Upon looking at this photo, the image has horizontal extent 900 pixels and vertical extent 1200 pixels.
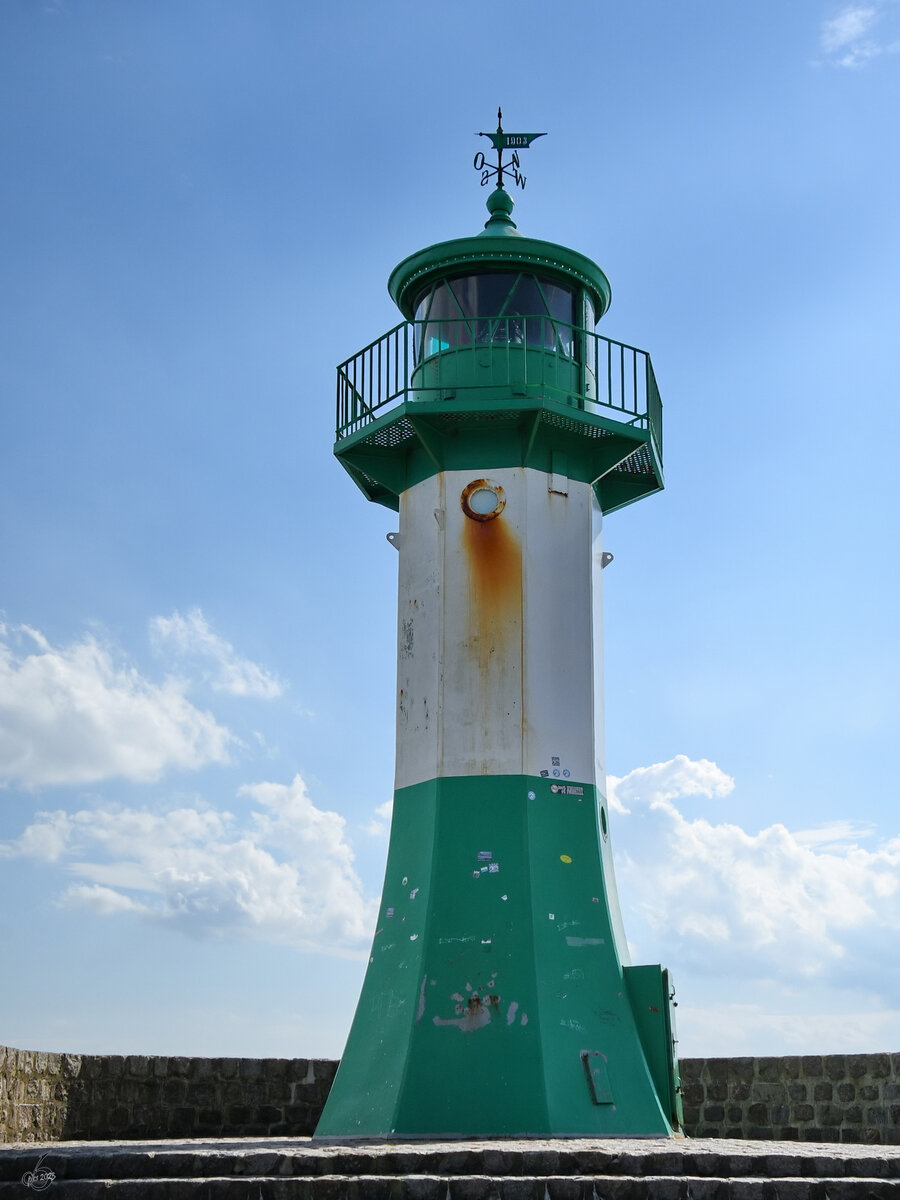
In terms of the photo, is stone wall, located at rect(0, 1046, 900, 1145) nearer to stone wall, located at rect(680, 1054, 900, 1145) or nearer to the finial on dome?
stone wall, located at rect(680, 1054, 900, 1145)

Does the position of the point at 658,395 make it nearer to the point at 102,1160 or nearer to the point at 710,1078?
the point at 710,1078

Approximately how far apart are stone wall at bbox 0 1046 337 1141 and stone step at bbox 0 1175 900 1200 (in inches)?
131

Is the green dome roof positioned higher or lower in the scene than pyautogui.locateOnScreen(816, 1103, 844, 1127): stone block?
higher

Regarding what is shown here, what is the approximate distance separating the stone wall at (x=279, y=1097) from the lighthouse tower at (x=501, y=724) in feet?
5.51

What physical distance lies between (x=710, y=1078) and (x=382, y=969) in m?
3.42

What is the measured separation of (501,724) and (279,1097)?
4015 millimetres

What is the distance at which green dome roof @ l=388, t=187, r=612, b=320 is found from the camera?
43.7 ft

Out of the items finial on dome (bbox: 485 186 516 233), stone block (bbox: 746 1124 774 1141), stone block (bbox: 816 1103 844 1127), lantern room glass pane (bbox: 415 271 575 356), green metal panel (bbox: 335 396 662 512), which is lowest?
stone block (bbox: 746 1124 774 1141)

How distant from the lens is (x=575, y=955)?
1187 cm

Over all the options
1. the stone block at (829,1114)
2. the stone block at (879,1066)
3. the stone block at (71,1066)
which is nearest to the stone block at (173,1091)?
the stone block at (71,1066)

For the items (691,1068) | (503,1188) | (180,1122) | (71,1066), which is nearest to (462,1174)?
(503,1188)

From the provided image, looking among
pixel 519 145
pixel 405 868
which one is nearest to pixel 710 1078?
pixel 405 868

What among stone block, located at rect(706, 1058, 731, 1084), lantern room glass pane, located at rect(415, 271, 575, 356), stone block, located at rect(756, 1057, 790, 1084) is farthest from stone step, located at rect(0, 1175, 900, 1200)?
lantern room glass pane, located at rect(415, 271, 575, 356)

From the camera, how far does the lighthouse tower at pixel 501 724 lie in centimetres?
1140
